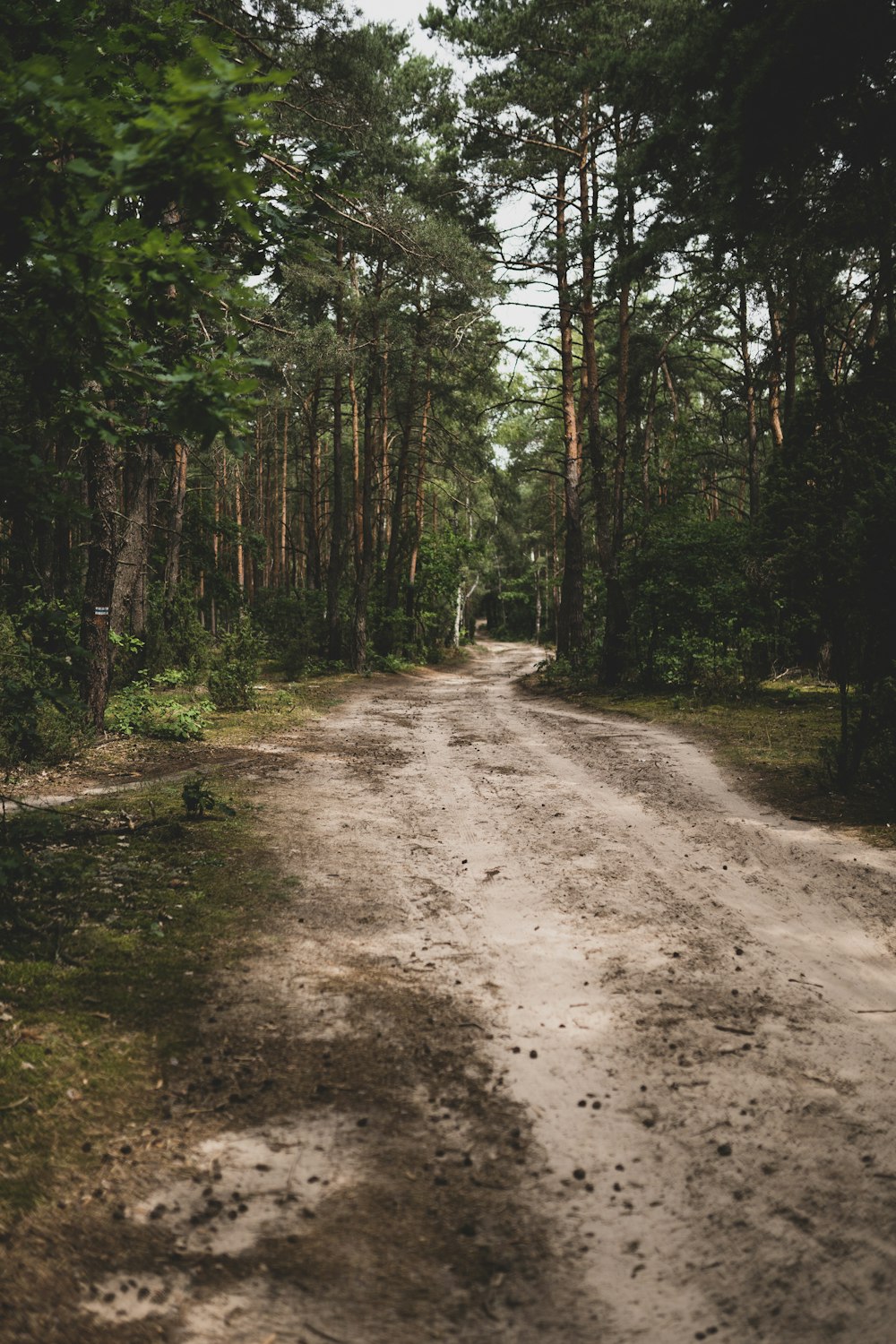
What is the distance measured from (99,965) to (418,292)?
19710 mm

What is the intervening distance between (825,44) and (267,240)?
7.78 m

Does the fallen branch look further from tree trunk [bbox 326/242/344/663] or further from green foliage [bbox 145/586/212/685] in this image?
tree trunk [bbox 326/242/344/663]

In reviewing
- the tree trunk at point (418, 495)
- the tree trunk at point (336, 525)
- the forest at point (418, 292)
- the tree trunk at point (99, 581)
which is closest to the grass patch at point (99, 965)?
the forest at point (418, 292)

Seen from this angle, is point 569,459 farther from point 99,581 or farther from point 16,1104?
point 16,1104

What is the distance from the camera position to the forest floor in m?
2.22

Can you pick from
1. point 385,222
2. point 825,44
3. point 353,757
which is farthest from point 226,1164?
point 385,222

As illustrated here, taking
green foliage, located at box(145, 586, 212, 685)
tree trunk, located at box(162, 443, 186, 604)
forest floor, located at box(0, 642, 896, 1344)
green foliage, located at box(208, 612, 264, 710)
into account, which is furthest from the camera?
tree trunk, located at box(162, 443, 186, 604)

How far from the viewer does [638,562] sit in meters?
16.1

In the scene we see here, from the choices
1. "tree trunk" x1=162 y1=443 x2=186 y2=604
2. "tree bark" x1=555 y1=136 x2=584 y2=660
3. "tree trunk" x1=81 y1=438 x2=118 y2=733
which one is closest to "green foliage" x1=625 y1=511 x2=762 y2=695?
"tree bark" x1=555 y1=136 x2=584 y2=660

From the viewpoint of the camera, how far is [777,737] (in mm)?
10609

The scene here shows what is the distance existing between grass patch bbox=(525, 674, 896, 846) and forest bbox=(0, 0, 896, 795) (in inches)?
15.4

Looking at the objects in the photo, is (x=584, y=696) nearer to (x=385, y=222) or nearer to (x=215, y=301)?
(x=385, y=222)

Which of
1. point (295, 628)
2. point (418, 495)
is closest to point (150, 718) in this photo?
point (295, 628)

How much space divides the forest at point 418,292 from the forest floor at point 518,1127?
2.12 m
